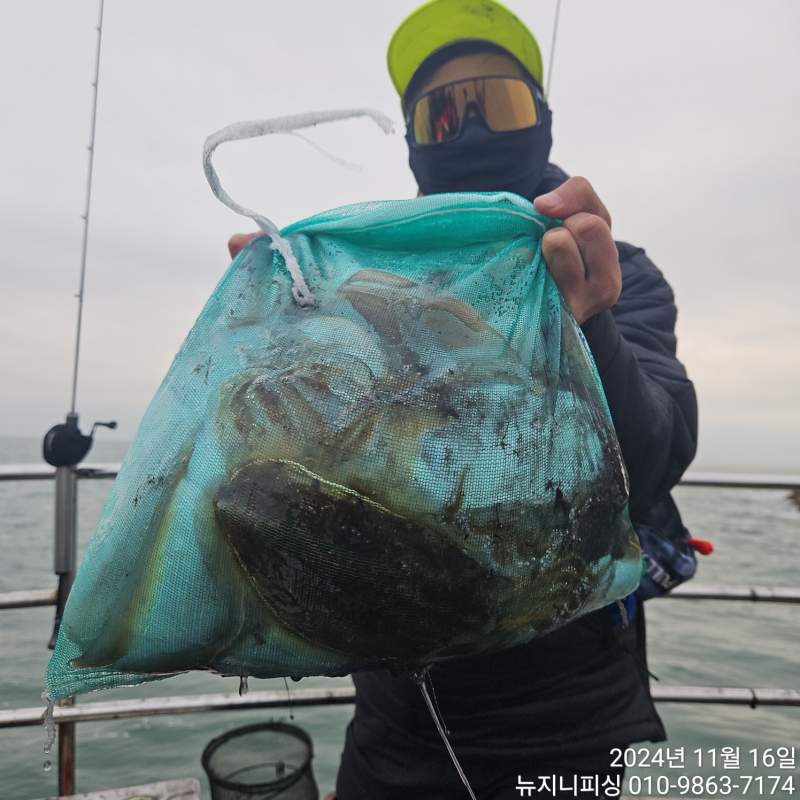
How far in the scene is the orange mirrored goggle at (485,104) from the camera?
154 cm

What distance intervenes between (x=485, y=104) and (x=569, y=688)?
1.44 metres

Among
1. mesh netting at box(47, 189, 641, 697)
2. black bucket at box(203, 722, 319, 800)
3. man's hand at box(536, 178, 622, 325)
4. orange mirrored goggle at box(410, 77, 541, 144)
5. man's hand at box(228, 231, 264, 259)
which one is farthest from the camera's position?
black bucket at box(203, 722, 319, 800)

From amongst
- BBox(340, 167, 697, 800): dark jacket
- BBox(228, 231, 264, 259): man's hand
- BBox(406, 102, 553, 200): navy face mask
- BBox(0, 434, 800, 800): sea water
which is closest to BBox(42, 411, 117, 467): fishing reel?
BBox(0, 434, 800, 800): sea water

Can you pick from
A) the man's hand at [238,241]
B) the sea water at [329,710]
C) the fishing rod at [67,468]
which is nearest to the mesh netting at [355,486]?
the man's hand at [238,241]

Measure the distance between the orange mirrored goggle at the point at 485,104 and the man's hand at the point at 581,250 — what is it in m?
0.71

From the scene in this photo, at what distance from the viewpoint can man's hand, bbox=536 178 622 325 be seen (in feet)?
2.98

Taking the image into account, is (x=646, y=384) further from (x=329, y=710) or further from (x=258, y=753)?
(x=329, y=710)

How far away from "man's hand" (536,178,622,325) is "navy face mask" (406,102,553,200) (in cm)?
67

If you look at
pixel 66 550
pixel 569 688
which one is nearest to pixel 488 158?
pixel 569 688

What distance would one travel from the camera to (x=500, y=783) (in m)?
1.11

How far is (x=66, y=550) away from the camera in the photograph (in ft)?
6.01

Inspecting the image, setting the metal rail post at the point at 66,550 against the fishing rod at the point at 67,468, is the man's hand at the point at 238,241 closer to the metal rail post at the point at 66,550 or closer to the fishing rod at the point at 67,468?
the fishing rod at the point at 67,468

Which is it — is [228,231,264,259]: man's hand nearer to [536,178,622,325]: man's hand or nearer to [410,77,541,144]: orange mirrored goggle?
[536,178,622,325]: man's hand

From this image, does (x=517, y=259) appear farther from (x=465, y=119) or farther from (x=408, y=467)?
Answer: (x=465, y=119)
